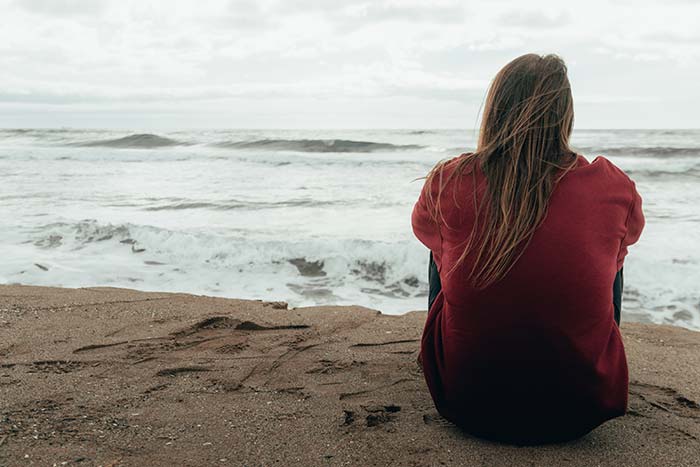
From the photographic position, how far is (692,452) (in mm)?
2260

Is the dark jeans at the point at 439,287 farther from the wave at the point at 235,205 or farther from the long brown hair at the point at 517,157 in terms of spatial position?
the wave at the point at 235,205

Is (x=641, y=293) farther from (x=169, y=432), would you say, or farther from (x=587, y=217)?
(x=169, y=432)

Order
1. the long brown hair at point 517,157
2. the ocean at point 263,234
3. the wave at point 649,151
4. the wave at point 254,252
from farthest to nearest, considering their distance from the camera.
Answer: the wave at point 649,151 < the wave at point 254,252 < the ocean at point 263,234 < the long brown hair at point 517,157

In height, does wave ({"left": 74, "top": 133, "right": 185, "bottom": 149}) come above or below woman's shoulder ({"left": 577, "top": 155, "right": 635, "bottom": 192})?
above

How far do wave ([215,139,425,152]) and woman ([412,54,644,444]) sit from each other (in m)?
22.2

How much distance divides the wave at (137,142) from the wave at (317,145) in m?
3.12

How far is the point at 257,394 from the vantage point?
2.76 metres

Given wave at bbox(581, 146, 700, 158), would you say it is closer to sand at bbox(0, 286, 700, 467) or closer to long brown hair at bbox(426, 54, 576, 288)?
sand at bbox(0, 286, 700, 467)

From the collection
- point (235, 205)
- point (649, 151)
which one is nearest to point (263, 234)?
point (235, 205)

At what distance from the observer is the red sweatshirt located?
6.36 ft

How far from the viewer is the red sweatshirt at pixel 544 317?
194 cm

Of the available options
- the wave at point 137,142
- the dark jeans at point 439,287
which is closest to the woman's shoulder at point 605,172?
the dark jeans at point 439,287

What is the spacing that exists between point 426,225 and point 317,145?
2346cm

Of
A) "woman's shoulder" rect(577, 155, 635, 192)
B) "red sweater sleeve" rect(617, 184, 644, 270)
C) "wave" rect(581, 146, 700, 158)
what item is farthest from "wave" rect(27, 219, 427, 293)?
"wave" rect(581, 146, 700, 158)
